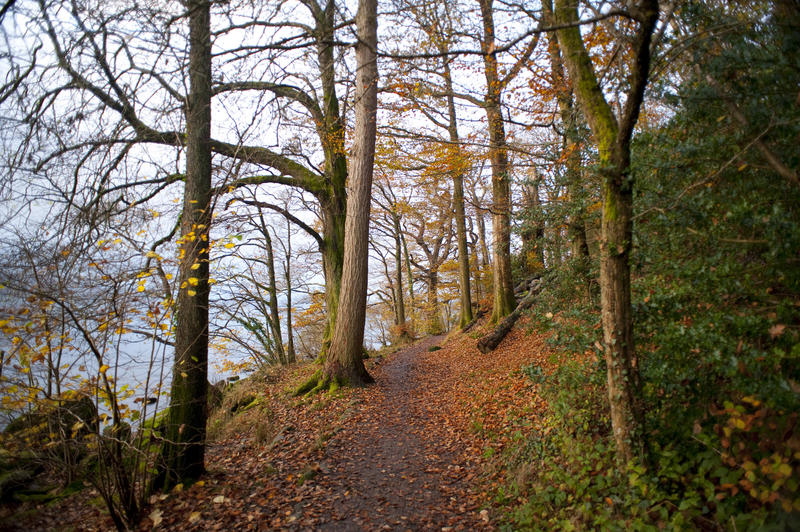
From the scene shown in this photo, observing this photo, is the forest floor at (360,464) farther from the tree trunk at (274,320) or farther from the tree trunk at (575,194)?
the tree trunk at (274,320)

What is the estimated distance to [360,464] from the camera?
5320 mm

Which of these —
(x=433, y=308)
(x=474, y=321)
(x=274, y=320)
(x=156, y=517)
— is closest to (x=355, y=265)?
(x=156, y=517)

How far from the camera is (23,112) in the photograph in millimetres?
4660

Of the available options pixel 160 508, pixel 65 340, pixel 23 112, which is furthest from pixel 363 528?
pixel 23 112

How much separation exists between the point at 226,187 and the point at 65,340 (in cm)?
238

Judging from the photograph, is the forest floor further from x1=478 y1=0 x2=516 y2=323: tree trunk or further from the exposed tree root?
the exposed tree root

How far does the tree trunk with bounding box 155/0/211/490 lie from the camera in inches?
182

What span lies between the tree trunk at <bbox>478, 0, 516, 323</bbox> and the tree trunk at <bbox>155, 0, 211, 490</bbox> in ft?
20.1

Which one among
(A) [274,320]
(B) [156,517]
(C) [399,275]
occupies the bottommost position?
(B) [156,517]

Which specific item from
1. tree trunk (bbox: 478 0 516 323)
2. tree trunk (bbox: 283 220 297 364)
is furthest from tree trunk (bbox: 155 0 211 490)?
tree trunk (bbox: 283 220 297 364)

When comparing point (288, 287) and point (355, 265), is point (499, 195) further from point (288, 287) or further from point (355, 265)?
point (288, 287)

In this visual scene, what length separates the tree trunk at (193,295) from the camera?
463 cm

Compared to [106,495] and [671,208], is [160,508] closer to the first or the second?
[106,495]

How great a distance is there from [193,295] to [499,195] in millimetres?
9084
